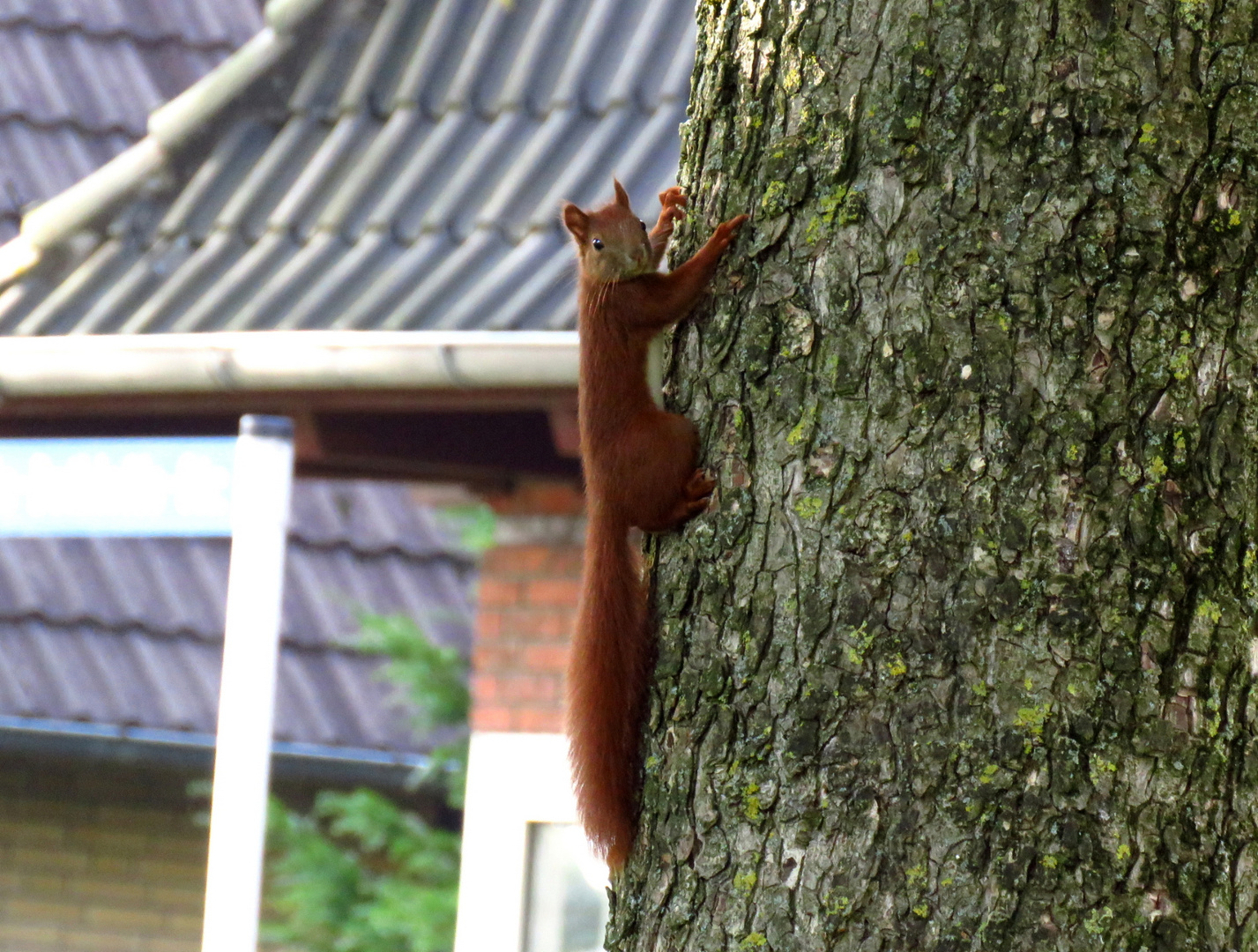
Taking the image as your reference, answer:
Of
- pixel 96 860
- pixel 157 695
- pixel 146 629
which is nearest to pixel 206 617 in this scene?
pixel 146 629

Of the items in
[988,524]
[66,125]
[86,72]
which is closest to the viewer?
[988,524]

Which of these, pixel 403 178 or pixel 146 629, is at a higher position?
pixel 403 178

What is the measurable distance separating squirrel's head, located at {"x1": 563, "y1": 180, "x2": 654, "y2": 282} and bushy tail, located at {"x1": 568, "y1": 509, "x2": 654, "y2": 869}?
469 mm

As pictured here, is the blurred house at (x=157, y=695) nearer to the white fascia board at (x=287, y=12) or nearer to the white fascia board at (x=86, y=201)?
the white fascia board at (x=86, y=201)

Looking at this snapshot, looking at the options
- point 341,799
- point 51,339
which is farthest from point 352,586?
point 51,339

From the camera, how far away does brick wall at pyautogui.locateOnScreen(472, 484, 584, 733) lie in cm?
423

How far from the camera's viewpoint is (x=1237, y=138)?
4.76 feet

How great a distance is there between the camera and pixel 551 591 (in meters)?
4.27

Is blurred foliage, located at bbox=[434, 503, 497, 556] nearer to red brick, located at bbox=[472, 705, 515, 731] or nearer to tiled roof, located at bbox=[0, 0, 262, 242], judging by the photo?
red brick, located at bbox=[472, 705, 515, 731]

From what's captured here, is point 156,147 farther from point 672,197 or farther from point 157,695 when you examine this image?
point 672,197

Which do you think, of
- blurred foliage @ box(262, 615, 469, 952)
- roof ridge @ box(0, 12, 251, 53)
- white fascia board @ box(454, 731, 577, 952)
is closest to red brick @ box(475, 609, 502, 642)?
white fascia board @ box(454, 731, 577, 952)

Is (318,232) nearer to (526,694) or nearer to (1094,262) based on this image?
(526,694)

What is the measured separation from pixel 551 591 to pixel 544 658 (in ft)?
0.60

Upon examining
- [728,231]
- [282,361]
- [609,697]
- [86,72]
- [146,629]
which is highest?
[86,72]
